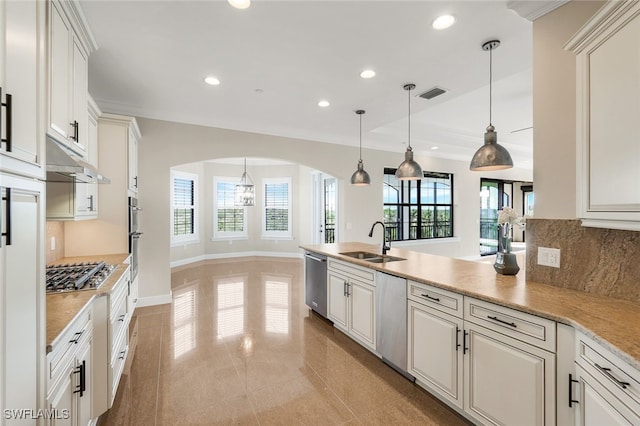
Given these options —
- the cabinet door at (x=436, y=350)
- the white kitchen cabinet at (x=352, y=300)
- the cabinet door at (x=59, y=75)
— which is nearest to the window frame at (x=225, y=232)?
the white kitchen cabinet at (x=352, y=300)

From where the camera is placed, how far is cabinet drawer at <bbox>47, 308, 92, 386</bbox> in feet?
4.03

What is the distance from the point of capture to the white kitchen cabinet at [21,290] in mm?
887

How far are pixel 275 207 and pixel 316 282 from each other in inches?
203

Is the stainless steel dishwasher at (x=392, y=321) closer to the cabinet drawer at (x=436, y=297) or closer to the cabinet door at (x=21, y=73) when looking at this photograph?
the cabinet drawer at (x=436, y=297)

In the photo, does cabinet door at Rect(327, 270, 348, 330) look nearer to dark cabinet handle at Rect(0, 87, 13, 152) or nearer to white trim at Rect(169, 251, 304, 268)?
dark cabinet handle at Rect(0, 87, 13, 152)

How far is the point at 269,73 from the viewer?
314 centimetres

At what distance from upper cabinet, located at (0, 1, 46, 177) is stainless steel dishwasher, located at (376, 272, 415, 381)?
2376 millimetres

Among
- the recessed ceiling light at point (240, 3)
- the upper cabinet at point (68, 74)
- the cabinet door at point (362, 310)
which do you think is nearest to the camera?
the upper cabinet at point (68, 74)

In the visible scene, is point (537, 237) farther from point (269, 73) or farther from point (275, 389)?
point (269, 73)

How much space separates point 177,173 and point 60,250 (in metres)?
4.40

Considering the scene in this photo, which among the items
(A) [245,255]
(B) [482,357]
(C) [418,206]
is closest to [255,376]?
(B) [482,357]

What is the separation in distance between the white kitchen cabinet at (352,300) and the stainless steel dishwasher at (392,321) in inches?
3.9

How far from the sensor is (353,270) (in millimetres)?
3072

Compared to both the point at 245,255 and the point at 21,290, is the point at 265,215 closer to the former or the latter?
the point at 245,255
